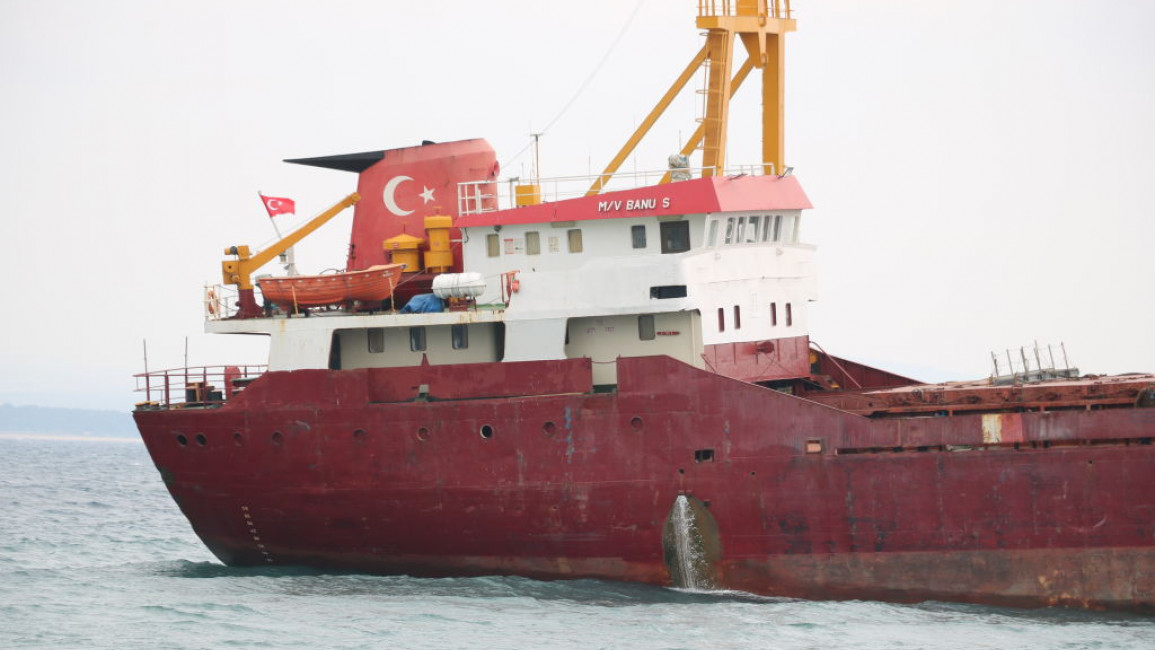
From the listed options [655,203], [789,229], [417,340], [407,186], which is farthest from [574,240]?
[789,229]

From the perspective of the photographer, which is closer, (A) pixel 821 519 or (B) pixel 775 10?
(A) pixel 821 519

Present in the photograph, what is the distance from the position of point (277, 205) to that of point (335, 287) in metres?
2.27

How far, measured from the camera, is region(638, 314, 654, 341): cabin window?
2461 centimetres

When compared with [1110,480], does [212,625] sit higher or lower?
lower

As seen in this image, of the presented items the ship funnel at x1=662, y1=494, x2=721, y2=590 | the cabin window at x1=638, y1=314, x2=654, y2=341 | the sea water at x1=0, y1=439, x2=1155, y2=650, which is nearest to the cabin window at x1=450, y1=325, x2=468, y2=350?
the cabin window at x1=638, y1=314, x2=654, y2=341

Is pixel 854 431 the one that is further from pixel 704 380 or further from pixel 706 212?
pixel 706 212

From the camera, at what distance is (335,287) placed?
25234mm

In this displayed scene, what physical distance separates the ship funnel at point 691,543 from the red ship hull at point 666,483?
0.04 metres

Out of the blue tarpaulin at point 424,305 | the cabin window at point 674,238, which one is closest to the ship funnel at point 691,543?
the cabin window at point 674,238

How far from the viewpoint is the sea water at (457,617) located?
2069 cm

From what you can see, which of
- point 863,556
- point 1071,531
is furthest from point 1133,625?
point 863,556

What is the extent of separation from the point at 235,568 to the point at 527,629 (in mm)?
6744

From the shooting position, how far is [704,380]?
23.0m

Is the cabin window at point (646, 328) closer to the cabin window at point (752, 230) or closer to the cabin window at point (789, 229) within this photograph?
the cabin window at point (752, 230)
